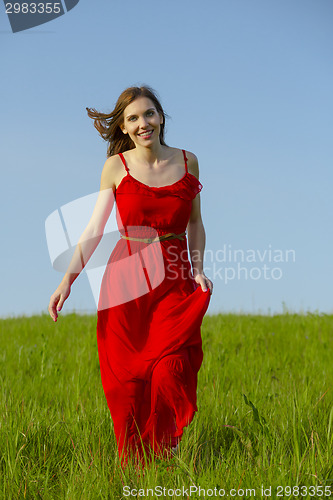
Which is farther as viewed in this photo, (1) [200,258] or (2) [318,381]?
(2) [318,381]

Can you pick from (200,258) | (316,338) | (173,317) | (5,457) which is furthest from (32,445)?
(316,338)

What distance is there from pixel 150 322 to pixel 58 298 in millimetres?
600

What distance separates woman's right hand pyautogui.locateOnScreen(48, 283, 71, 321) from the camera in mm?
3457

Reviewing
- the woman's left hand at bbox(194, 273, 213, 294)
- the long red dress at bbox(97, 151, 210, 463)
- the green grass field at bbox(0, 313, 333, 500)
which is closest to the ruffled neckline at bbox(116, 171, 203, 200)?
the long red dress at bbox(97, 151, 210, 463)

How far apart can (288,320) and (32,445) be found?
5686mm

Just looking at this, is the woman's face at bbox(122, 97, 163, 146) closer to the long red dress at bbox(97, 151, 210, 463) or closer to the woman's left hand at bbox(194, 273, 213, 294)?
the long red dress at bbox(97, 151, 210, 463)

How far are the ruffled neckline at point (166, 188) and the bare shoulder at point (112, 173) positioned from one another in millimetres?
64

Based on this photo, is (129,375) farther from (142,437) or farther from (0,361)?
(0,361)

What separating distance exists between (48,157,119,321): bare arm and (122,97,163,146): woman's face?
0.22 m

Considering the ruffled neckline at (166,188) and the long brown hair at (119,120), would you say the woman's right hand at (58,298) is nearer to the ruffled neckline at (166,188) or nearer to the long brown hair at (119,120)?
the ruffled neckline at (166,188)

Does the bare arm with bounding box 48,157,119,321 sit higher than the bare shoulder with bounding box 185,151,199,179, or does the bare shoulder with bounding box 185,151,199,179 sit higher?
the bare shoulder with bounding box 185,151,199,179

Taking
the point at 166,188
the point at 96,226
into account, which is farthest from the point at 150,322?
the point at 166,188

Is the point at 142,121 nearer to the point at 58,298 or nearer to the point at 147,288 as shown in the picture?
the point at 147,288

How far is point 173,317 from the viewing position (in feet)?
10.8
